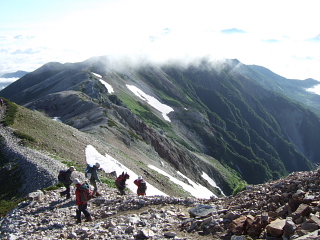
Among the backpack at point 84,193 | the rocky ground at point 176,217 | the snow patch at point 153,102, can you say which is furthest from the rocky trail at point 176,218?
the snow patch at point 153,102

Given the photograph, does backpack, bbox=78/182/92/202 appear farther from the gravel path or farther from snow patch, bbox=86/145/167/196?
snow patch, bbox=86/145/167/196

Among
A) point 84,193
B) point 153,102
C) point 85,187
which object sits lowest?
point 153,102

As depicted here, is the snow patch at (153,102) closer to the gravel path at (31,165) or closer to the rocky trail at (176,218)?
the gravel path at (31,165)

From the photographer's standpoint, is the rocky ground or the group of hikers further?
the group of hikers

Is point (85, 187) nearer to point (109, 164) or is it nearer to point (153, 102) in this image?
point (109, 164)

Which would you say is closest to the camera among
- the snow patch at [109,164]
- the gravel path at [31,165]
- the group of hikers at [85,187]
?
the group of hikers at [85,187]

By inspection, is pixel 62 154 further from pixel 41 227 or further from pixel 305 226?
pixel 305 226

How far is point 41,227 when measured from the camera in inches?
675

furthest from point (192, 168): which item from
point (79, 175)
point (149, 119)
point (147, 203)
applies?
point (147, 203)

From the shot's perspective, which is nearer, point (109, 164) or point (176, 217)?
point (176, 217)

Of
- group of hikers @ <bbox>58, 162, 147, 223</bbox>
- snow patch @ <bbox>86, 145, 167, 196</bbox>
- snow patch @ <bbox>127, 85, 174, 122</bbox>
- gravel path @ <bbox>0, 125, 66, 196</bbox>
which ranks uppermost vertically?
group of hikers @ <bbox>58, 162, 147, 223</bbox>

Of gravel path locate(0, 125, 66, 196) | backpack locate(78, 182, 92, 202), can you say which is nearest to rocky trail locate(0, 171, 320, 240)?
backpack locate(78, 182, 92, 202)

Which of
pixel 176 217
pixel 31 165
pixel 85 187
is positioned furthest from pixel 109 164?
pixel 176 217

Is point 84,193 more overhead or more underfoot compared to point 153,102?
more overhead
